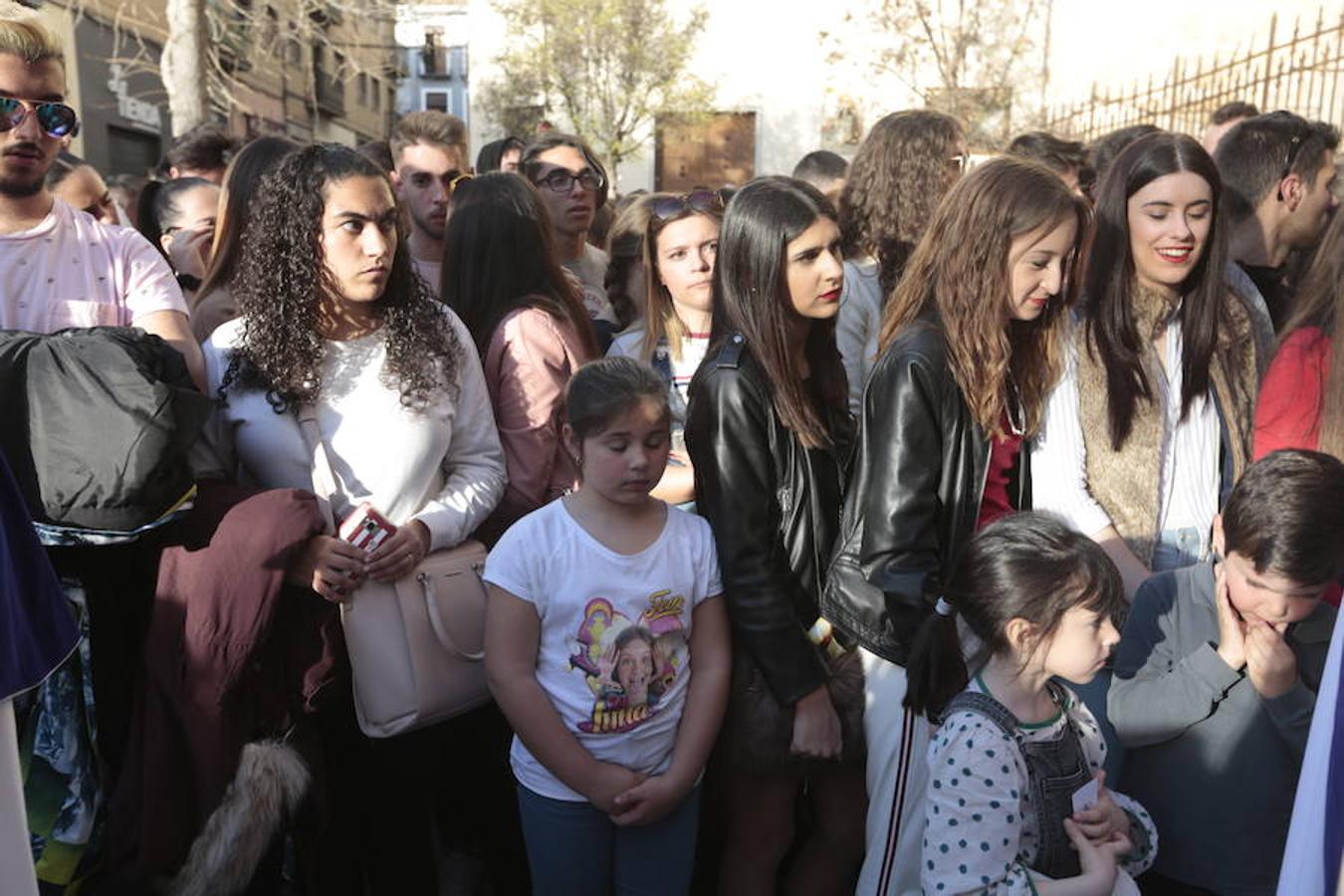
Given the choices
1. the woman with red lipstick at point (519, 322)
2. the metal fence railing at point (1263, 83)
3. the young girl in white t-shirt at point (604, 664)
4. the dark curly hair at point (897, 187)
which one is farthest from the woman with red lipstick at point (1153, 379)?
the metal fence railing at point (1263, 83)

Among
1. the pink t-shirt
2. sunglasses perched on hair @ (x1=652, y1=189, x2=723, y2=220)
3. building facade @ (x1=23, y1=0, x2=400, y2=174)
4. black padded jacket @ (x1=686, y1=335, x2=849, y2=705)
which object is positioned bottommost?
black padded jacket @ (x1=686, y1=335, x2=849, y2=705)

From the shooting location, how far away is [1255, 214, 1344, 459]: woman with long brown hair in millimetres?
2568

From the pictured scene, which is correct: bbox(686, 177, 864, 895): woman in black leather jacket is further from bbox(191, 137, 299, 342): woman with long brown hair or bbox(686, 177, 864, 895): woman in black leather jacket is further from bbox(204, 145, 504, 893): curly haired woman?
bbox(191, 137, 299, 342): woman with long brown hair

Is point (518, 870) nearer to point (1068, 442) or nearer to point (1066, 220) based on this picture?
point (1068, 442)

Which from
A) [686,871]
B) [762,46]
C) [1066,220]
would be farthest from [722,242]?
[762,46]

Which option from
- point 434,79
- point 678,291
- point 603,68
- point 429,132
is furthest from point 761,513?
point 434,79

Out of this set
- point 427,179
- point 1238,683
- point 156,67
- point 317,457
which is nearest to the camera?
point 1238,683

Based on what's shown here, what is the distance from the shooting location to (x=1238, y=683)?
7.04 feet

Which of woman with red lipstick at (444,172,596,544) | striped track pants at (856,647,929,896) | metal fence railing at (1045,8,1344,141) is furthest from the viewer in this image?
metal fence railing at (1045,8,1344,141)

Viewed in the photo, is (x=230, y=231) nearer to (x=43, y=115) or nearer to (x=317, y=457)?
(x=43, y=115)

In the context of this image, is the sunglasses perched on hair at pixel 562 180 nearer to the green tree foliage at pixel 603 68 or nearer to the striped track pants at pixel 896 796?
the striped track pants at pixel 896 796

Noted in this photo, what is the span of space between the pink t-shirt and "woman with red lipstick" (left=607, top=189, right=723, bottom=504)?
132cm

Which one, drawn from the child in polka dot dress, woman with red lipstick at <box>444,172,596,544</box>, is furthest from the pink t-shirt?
the child in polka dot dress

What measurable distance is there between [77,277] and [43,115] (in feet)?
1.22
